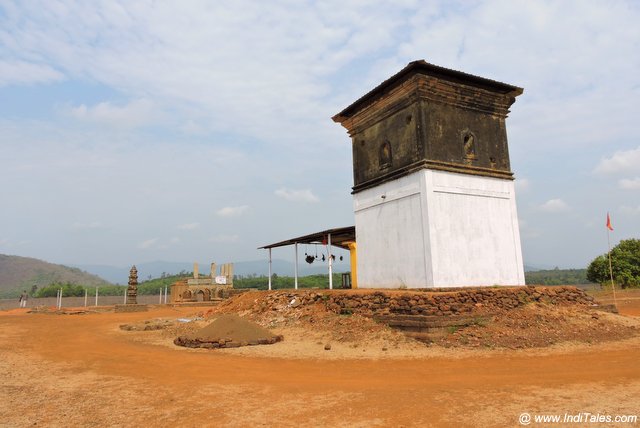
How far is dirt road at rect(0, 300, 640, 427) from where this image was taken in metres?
5.32

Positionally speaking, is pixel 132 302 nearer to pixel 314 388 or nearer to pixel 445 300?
pixel 445 300

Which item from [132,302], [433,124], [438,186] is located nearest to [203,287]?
[132,302]

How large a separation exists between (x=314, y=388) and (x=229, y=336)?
18.0ft

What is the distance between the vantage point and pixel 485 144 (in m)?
15.3

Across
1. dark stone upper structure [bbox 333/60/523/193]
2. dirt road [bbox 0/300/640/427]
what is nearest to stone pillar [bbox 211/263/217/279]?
dark stone upper structure [bbox 333/60/523/193]

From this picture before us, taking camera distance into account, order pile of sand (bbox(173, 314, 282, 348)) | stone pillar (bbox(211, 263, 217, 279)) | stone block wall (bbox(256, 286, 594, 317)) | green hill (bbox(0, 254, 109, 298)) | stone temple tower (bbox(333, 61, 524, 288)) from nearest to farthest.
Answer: pile of sand (bbox(173, 314, 282, 348))
stone block wall (bbox(256, 286, 594, 317))
stone temple tower (bbox(333, 61, 524, 288))
stone pillar (bbox(211, 263, 217, 279))
green hill (bbox(0, 254, 109, 298))

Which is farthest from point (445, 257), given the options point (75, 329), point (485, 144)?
point (75, 329)

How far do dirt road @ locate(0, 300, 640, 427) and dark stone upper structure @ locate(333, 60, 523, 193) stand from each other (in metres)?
6.94

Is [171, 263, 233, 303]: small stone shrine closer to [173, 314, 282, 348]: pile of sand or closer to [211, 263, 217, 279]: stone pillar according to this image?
[211, 263, 217, 279]: stone pillar

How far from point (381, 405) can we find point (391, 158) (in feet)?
35.4

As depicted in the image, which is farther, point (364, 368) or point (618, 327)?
point (618, 327)

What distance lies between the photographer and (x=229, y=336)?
1162 cm

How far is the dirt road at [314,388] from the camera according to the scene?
532 centimetres

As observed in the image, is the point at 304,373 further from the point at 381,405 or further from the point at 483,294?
the point at 483,294
